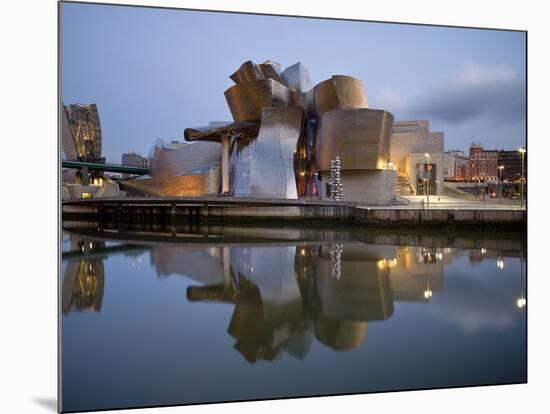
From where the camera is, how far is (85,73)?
3.70 m

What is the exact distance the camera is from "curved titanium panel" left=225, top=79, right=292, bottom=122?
63.1 ft

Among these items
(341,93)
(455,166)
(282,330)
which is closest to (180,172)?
(341,93)

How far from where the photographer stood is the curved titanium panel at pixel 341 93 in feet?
60.7

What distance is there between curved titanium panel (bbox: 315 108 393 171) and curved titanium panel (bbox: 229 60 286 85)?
12.0ft

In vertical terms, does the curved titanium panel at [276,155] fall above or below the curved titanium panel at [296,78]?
below

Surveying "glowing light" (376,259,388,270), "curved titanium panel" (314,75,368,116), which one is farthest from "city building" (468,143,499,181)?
"glowing light" (376,259,388,270)

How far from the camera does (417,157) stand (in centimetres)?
2106

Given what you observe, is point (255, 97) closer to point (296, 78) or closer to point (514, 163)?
point (296, 78)

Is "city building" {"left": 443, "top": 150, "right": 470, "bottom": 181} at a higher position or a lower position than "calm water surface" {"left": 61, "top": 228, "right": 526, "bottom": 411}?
higher

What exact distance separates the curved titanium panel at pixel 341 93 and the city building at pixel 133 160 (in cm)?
1360

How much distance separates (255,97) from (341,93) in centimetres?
364

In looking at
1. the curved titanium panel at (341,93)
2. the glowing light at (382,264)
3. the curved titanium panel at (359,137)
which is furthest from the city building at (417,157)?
the glowing light at (382,264)

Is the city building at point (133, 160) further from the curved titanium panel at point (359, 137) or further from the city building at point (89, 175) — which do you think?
the curved titanium panel at point (359, 137)

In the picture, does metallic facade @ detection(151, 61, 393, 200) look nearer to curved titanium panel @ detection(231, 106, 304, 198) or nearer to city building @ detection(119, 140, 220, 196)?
curved titanium panel @ detection(231, 106, 304, 198)
